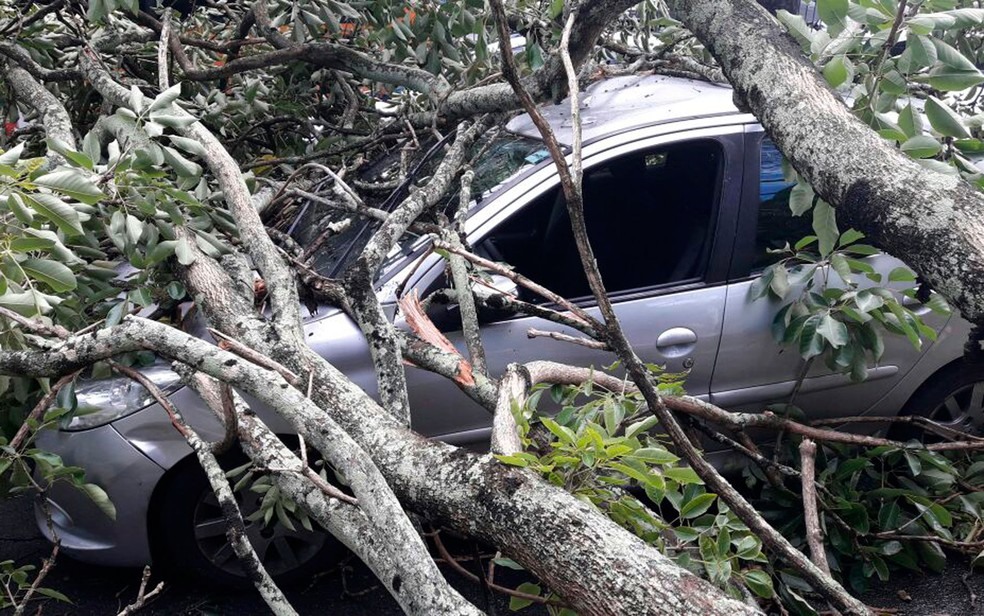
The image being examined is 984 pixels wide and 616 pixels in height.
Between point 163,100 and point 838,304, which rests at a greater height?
point 163,100

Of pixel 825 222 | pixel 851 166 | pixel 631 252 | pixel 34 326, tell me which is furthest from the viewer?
pixel 631 252

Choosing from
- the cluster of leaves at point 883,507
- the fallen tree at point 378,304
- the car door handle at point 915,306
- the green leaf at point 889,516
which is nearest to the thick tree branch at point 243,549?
the fallen tree at point 378,304

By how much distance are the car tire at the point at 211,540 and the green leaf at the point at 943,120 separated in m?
2.31

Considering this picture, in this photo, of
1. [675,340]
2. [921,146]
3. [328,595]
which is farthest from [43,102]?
[921,146]

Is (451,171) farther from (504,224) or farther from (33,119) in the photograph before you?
(33,119)

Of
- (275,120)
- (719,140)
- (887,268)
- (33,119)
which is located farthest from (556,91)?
(33,119)

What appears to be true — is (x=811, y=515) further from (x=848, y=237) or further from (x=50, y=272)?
(x=50, y=272)

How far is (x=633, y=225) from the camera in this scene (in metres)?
3.29

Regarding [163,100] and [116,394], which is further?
[116,394]

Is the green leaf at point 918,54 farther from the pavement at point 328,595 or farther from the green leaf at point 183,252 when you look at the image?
the green leaf at point 183,252

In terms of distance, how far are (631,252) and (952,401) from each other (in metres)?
1.53

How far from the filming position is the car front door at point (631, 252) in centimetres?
307

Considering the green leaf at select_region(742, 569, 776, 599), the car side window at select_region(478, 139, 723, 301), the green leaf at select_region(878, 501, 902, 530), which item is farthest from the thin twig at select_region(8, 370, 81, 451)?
the green leaf at select_region(878, 501, 902, 530)

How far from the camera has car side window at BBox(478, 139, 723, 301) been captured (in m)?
3.17
